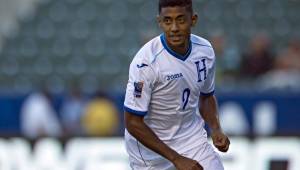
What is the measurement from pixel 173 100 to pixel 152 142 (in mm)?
377

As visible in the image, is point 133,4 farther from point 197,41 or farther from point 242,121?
point 197,41

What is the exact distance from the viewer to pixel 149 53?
6906 mm

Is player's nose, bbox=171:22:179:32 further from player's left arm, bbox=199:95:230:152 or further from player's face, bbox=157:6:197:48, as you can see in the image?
player's left arm, bbox=199:95:230:152

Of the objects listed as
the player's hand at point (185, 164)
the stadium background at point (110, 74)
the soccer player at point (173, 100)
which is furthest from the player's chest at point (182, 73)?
the stadium background at point (110, 74)

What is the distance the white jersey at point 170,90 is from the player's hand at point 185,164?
0.35m

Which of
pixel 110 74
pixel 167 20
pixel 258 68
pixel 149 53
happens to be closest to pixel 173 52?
pixel 149 53

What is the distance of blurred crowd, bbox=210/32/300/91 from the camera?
15.9 meters

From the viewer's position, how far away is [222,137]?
23.6 feet

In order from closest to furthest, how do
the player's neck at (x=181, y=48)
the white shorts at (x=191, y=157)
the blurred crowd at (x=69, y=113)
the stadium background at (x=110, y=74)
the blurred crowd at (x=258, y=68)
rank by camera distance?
the player's neck at (x=181, y=48) < the white shorts at (x=191, y=157) < the stadium background at (x=110, y=74) < the blurred crowd at (x=69, y=113) < the blurred crowd at (x=258, y=68)

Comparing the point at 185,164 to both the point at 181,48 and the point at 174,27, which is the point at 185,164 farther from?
the point at 174,27

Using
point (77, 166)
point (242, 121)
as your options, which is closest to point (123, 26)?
point (242, 121)

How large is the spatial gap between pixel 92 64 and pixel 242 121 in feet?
10.8

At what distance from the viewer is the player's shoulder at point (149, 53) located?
685 centimetres

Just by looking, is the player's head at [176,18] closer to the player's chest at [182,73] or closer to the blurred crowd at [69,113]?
the player's chest at [182,73]
